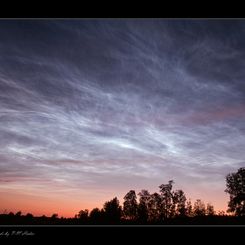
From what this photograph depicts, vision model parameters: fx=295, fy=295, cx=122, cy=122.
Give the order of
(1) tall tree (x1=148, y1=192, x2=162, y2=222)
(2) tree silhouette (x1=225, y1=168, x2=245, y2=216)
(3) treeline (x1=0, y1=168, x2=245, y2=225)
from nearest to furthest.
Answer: (3) treeline (x1=0, y1=168, x2=245, y2=225), (2) tree silhouette (x1=225, y1=168, x2=245, y2=216), (1) tall tree (x1=148, y1=192, x2=162, y2=222)

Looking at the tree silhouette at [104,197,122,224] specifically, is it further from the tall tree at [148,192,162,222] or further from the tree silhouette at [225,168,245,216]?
the tall tree at [148,192,162,222]

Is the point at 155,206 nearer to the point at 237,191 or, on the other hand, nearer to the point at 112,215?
the point at 237,191

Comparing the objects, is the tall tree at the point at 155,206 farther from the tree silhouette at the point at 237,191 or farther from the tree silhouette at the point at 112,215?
the tree silhouette at the point at 112,215

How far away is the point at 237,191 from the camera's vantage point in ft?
134

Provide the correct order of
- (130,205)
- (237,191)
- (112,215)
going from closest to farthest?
(112,215) → (237,191) → (130,205)

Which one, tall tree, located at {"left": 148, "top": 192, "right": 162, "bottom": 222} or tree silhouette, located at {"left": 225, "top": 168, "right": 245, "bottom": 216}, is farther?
tall tree, located at {"left": 148, "top": 192, "right": 162, "bottom": 222}

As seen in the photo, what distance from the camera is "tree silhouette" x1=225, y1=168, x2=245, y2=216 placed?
40312mm

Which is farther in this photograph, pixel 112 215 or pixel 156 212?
pixel 156 212

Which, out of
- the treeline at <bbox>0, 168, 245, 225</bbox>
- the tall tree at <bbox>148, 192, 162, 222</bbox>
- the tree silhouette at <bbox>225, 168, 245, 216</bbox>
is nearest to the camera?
the treeline at <bbox>0, 168, 245, 225</bbox>

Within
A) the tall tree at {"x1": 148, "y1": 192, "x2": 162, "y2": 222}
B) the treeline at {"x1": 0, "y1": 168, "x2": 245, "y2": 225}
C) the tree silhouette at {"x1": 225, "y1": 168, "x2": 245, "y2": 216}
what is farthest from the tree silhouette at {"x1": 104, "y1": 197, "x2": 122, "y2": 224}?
→ the tall tree at {"x1": 148, "y1": 192, "x2": 162, "y2": 222}

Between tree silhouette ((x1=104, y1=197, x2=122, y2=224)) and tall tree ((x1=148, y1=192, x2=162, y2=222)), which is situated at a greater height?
tall tree ((x1=148, y1=192, x2=162, y2=222))

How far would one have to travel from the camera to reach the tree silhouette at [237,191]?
40.3 m

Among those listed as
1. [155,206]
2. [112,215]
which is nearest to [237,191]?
[155,206]

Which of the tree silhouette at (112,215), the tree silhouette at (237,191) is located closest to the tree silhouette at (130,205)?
the tree silhouette at (237,191)
